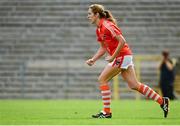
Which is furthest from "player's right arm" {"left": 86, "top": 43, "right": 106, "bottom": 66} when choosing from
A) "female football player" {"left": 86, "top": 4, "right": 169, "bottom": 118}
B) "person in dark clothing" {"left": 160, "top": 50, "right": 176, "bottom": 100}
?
"person in dark clothing" {"left": 160, "top": 50, "right": 176, "bottom": 100}

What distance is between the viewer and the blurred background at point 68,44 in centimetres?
2966

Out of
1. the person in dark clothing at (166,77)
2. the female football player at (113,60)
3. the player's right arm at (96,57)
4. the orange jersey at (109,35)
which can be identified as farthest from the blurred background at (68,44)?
the orange jersey at (109,35)

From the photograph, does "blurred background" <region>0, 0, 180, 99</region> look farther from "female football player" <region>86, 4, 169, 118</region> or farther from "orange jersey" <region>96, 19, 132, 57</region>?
"orange jersey" <region>96, 19, 132, 57</region>

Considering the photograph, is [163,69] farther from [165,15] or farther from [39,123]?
[39,123]

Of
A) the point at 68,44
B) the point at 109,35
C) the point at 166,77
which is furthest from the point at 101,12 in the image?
the point at 68,44

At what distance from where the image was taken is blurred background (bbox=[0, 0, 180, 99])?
2966 cm

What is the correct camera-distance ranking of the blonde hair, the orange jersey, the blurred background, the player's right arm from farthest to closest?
the blurred background, the player's right arm, the blonde hair, the orange jersey

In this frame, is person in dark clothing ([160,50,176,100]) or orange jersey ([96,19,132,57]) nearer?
orange jersey ([96,19,132,57])

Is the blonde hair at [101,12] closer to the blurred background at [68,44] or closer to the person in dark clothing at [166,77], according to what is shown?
the person in dark clothing at [166,77]

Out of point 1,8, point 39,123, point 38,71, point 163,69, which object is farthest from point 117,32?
point 1,8

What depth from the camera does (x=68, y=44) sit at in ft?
102

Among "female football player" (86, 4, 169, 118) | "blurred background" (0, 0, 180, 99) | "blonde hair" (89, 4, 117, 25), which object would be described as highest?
"blurred background" (0, 0, 180, 99)

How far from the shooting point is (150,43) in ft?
102

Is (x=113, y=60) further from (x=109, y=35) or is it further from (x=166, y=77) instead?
(x=166, y=77)
